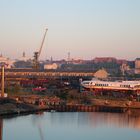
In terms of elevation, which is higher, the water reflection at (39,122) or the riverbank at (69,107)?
the riverbank at (69,107)

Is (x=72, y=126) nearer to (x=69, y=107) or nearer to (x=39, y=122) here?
(x=39, y=122)

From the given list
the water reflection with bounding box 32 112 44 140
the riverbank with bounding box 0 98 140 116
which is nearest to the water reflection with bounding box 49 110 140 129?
the water reflection with bounding box 32 112 44 140

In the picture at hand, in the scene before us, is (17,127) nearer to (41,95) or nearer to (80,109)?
(80,109)

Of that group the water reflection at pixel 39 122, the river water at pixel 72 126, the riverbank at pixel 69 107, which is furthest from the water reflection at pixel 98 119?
the riverbank at pixel 69 107

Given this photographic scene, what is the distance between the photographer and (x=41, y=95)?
63.3 ft

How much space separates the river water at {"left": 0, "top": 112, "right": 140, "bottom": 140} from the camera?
39.7 feet

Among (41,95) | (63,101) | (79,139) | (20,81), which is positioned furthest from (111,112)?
(20,81)

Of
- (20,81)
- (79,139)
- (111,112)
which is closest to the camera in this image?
(79,139)

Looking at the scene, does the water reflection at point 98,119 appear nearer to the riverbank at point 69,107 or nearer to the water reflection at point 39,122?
the water reflection at point 39,122

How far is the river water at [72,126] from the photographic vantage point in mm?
12086

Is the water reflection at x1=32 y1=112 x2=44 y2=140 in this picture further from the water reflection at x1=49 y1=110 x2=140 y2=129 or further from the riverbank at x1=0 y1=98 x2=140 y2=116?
the riverbank at x1=0 y1=98 x2=140 y2=116

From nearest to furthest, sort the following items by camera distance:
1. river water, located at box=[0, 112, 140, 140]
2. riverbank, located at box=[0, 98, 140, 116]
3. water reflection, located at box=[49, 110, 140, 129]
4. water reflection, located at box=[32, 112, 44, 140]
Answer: river water, located at box=[0, 112, 140, 140], water reflection, located at box=[32, 112, 44, 140], water reflection, located at box=[49, 110, 140, 129], riverbank, located at box=[0, 98, 140, 116]

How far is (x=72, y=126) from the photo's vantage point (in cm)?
1359

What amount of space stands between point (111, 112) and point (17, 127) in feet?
13.8
